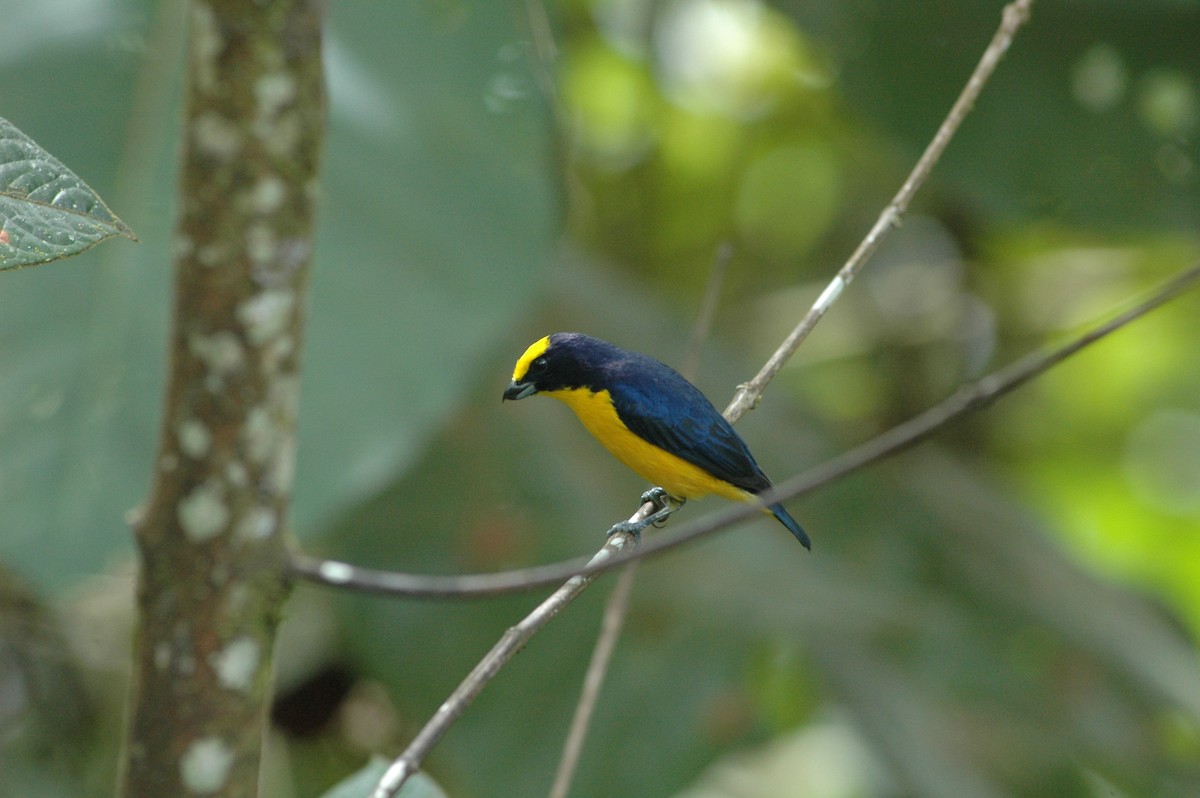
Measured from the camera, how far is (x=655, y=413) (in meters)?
2.06

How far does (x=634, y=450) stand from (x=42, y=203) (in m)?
1.27

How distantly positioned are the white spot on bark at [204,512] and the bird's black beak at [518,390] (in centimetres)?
82

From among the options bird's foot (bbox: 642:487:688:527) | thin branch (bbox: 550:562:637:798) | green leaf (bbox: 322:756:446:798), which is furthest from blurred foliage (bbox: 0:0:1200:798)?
green leaf (bbox: 322:756:446:798)

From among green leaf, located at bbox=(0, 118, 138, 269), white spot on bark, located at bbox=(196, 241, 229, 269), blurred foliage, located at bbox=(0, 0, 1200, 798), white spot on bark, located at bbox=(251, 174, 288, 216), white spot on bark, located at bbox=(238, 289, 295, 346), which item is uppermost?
green leaf, located at bbox=(0, 118, 138, 269)

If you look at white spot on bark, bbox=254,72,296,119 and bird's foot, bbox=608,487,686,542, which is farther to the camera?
bird's foot, bbox=608,487,686,542

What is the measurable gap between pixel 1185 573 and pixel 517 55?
3.20 meters

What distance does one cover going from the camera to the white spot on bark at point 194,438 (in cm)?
117

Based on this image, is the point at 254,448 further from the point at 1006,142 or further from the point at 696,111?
the point at 696,111

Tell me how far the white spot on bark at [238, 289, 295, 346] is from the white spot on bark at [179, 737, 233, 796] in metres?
0.38

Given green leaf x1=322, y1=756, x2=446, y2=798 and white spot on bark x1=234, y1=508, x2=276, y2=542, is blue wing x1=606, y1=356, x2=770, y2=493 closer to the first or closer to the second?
green leaf x1=322, y1=756, x2=446, y2=798

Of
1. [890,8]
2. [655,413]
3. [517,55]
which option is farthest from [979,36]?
[655,413]

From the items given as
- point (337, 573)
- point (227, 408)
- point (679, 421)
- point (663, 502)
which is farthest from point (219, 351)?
point (663, 502)

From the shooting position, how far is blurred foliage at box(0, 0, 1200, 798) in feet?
8.21

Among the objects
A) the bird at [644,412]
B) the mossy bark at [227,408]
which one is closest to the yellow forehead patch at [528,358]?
the bird at [644,412]
